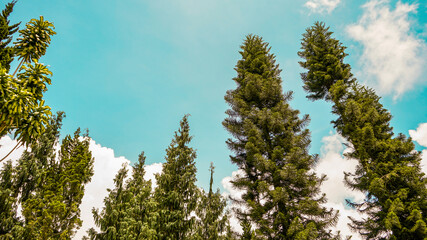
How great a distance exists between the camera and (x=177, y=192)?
40.7 feet

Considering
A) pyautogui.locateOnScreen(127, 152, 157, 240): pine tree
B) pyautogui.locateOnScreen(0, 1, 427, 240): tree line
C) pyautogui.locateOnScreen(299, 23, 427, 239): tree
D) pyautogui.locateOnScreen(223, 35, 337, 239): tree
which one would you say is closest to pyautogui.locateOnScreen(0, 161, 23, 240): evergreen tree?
pyautogui.locateOnScreen(0, 1, 427, 240): tree line

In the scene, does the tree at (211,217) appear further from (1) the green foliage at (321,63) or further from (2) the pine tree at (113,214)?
(1) the green foliage at (321,63)

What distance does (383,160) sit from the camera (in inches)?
436

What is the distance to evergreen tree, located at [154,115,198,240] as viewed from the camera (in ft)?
37.3

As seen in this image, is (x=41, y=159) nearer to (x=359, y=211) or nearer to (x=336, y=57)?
(x=359, y=211)

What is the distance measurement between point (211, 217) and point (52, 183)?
46.2 ft

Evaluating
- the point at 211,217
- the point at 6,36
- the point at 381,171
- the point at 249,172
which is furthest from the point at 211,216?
the point at 6,36

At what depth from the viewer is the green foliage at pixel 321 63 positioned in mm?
15688

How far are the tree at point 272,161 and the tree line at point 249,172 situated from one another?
0.19ft

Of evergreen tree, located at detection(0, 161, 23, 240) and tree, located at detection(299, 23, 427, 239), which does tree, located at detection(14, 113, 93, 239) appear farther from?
tree, located at detection(299, 23, 427, 239)

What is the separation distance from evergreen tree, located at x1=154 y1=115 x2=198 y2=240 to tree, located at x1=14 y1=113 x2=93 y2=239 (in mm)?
8592

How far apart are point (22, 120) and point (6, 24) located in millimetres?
13609

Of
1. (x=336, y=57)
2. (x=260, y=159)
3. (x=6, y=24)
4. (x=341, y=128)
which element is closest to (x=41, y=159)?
(x=6, y=24)

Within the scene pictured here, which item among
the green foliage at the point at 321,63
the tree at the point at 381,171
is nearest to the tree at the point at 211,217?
the tree at the point at 381,171
